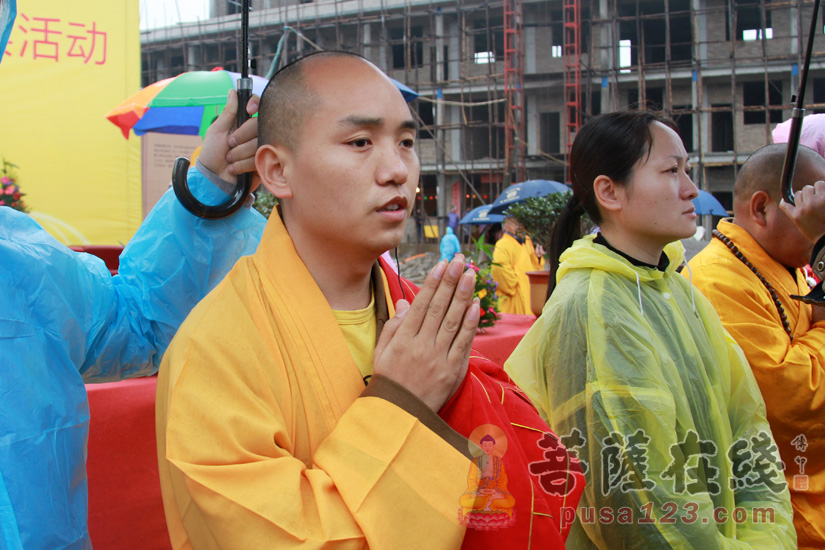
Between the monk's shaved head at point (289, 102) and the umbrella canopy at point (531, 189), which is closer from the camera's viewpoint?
the monk's shaved head at point (289, 102)

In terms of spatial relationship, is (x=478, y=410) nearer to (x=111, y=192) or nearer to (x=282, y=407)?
(x=282, y=407)

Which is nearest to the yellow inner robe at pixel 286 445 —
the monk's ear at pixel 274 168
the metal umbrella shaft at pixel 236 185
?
the monk's ear at pixel 274 168

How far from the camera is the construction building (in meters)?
15.8

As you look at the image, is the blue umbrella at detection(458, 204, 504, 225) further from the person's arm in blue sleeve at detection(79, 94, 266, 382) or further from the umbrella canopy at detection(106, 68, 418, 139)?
the person's arm in blue sleeve at detection(79, 94, 266, 382)

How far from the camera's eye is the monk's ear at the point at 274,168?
1215mm

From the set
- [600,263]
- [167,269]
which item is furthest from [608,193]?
[167,269]

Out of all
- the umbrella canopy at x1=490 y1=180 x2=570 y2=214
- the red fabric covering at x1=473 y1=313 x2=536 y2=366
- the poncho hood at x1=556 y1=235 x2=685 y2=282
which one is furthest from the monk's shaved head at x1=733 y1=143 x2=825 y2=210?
the umbrella canopy at x1=490 y1=180 x2=570 y2=214

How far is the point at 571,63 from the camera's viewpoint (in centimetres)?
1608

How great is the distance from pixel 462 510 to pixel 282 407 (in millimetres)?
323

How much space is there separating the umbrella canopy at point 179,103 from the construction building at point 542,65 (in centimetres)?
859

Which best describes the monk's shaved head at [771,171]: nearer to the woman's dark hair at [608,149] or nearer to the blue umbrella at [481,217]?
the woman's dark hair at [608,149]

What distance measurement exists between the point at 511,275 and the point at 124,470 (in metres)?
4.93

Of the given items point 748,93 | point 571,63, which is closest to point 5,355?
point 571,63

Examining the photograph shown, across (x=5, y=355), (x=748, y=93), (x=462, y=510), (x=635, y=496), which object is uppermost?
(x=748, y=93)
